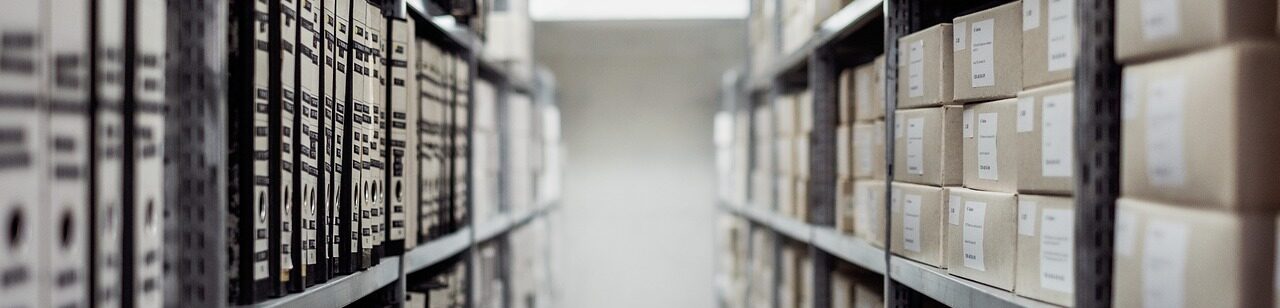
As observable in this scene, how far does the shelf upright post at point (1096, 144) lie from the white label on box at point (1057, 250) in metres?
0.13

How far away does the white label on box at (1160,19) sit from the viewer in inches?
32.1

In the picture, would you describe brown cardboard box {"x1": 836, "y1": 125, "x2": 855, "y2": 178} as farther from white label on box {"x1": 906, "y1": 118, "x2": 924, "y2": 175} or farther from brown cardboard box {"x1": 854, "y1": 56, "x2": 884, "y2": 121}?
white label on box {"x1": 906, "y1": 118, "x2": 924, "y2": 175}

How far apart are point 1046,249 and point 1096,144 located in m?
0.23

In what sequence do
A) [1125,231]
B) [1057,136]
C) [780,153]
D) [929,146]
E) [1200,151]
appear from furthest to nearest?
1. [780,153]
2. [929,146]
3. [1057,136]
4. [1125,231]
5. [1200,151]

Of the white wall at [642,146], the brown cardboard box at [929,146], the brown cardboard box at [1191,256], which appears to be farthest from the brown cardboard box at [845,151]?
the white wall at [642,146]

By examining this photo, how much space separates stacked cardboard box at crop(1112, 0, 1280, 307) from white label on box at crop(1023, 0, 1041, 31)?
0.29m

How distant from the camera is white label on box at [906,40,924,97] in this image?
1.49 metres

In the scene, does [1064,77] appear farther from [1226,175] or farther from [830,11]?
[830,11]

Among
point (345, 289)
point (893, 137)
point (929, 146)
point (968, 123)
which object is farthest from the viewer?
point (893, 137)

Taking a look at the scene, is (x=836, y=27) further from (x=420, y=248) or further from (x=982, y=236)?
(x=420, y=248)

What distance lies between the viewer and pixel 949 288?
4.32 ft

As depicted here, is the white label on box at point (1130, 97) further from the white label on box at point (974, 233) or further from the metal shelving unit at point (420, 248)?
the metal shelving unit at point (420, 248)

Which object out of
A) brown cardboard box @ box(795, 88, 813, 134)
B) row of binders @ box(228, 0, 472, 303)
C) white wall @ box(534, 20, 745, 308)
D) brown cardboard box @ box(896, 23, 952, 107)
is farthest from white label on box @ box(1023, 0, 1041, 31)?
white wall @ box(534, 20, 745, 308)

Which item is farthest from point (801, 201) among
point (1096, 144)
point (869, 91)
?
point (1096, 144)
